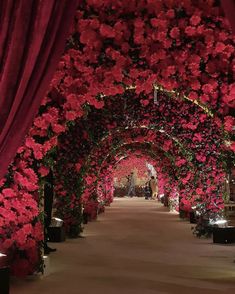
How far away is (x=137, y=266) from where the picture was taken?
313 inches

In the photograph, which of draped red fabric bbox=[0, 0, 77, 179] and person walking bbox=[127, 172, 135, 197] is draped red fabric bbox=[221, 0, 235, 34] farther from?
person walking bbox=[127, 172, 135, 197]

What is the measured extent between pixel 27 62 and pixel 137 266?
4542 mm

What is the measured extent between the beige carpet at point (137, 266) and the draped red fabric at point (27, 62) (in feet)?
9.07

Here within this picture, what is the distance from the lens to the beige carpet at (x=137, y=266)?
6.50 meters

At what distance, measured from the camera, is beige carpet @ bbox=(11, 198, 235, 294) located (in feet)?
21.3

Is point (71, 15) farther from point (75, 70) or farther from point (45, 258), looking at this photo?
point (45, 258)

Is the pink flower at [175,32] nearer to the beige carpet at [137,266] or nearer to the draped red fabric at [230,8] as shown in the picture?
the draped red fabric at [230,8]

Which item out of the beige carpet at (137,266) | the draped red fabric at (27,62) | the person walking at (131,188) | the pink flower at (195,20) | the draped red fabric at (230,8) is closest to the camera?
the draped red fabric at (230,8)

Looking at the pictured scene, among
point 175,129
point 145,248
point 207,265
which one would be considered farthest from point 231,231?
point 175,129

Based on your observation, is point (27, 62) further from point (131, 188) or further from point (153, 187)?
point (131, 188)

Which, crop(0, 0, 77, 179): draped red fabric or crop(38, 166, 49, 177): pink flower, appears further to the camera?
crop(38, 166, 49, 177): pink flower

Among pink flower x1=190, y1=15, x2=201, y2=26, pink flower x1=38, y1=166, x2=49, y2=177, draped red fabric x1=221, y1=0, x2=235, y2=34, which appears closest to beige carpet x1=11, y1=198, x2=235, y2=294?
pink flower x1=38, y1=166, x2=49, y2=177

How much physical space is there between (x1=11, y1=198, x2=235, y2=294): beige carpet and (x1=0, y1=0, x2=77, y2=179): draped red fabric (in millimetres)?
2763

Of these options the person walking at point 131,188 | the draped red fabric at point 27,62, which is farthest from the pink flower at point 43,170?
the person walking at point 131,188
